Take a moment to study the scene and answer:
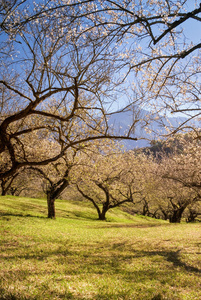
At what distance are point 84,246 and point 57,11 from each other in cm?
857

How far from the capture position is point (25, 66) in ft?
29.8

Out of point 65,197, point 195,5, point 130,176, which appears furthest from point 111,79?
point 65,197

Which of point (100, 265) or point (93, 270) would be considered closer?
point (93, 270)

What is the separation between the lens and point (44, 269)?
231 inches

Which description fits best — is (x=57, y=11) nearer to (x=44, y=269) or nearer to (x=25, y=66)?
(x=25, y=66)

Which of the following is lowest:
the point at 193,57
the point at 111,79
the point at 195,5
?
the point at 111,79

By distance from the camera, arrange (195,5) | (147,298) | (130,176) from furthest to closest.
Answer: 1. (130,176)
2. (195,5)
3. (147,298)

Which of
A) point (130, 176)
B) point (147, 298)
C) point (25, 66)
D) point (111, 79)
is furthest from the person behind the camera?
point (130, 176)

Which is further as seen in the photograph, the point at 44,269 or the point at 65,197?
the point at 65,197

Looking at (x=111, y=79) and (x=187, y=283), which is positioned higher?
(x=111, y=79)

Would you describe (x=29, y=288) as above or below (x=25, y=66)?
below

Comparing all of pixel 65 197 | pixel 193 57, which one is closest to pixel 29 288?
pixel 193 57

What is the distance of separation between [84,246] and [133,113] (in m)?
5.97

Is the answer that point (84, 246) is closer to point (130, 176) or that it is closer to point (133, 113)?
point (133, 113)
